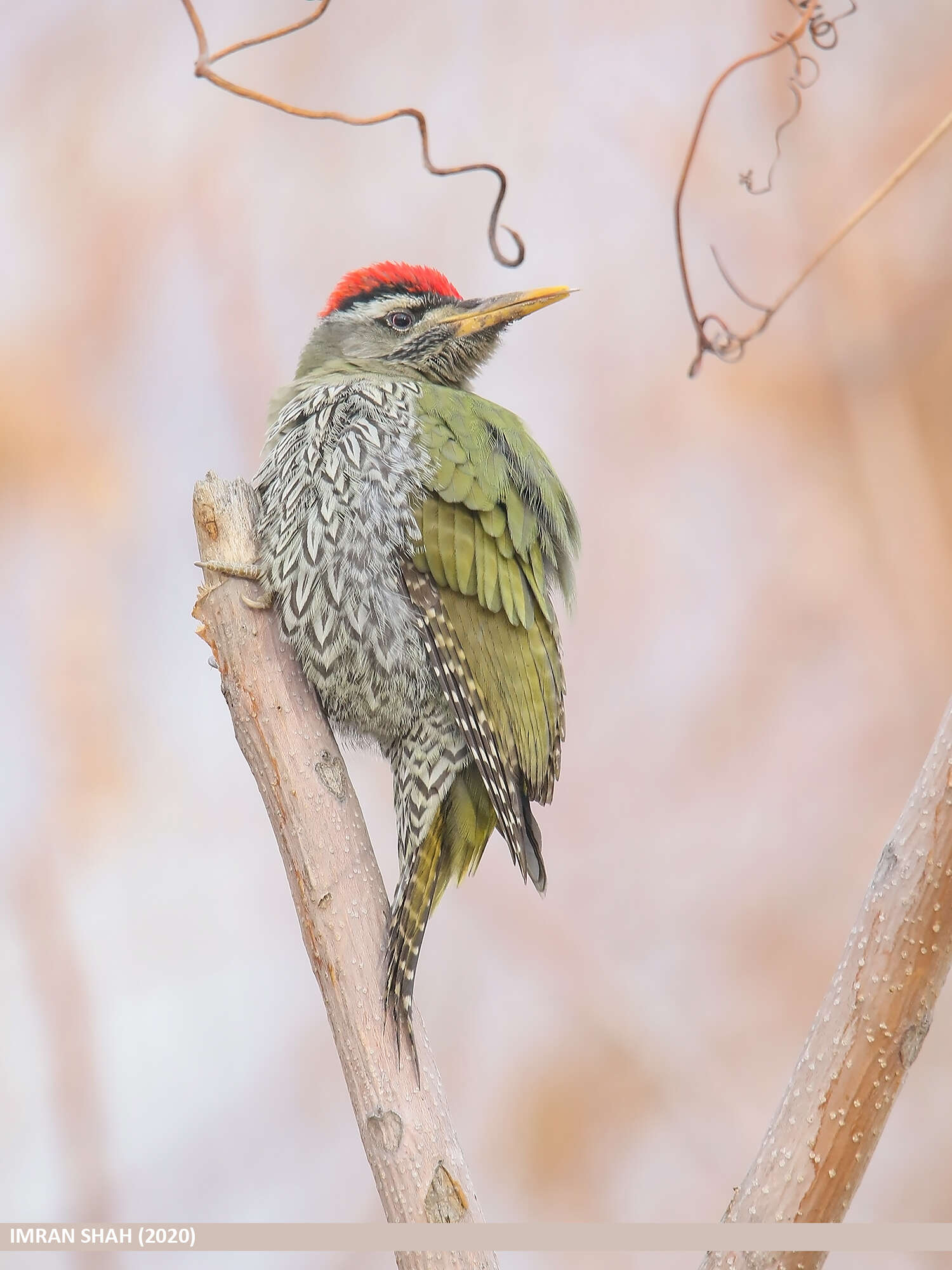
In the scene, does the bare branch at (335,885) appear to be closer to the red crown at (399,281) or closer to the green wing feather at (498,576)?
the green wing feather at (498,576)

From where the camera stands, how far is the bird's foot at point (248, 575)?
253 cm

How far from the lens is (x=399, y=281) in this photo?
3299 mm

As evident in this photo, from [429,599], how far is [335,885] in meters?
0.72

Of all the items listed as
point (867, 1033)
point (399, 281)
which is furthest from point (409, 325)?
point (867, 1033)

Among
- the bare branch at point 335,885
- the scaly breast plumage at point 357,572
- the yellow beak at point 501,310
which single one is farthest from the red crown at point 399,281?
the bare branch at point 335,885

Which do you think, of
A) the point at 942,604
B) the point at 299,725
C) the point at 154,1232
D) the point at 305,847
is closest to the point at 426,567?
the point at 299,725

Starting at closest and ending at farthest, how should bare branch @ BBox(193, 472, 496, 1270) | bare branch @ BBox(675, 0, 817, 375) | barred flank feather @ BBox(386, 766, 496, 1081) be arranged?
bare branch @ BBox(193, 472, 496, 1270) < barred flank feather @ BBox(386, 766, 496, 1081) < bare branch @ BBox(675, 0, 817, 375)

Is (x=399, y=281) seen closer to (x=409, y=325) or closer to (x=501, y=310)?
(x=409, y=325)

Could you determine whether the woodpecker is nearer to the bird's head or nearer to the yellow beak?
the yellow beak

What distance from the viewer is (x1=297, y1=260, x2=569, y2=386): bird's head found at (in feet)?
10.6

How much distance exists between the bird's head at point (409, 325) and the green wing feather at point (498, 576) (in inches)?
17.0

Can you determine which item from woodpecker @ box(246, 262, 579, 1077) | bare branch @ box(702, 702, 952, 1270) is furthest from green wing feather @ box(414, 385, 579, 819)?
bare branch @ box(702, 702, 952, 1270)

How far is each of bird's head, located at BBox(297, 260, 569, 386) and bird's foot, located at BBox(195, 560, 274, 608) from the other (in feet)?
2.85

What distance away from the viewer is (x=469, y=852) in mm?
2617
